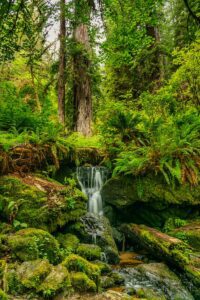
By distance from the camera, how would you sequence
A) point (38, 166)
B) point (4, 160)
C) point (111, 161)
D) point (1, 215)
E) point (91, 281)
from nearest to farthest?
point (91, 281)
point (1, 215)
point (4, 160)
point (38, 166)
point (111, 161)

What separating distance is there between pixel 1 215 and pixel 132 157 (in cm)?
352

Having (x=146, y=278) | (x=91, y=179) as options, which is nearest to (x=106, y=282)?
(x=146, y=278)

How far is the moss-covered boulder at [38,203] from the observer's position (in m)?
5.72

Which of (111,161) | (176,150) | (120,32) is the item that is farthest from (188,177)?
(120,32)

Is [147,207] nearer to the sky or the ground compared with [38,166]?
nearer to the ground

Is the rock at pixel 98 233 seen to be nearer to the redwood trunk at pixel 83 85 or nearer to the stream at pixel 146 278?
the stream at pixel 146 278

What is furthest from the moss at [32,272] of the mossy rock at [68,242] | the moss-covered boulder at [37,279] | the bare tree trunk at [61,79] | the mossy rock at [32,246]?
the bare tree trunk at [61,79]

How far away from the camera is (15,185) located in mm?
6258

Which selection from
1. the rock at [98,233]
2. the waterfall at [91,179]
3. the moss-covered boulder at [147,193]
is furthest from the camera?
the waterfall at [91,179]

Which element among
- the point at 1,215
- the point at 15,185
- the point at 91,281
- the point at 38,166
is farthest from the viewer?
the point at 38,166

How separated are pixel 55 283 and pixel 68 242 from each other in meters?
1.98

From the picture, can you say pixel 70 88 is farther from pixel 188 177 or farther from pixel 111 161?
pixel 188 177

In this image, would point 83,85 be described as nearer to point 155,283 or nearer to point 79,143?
point 79,143

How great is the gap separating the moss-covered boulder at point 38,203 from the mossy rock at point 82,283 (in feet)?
5.57
